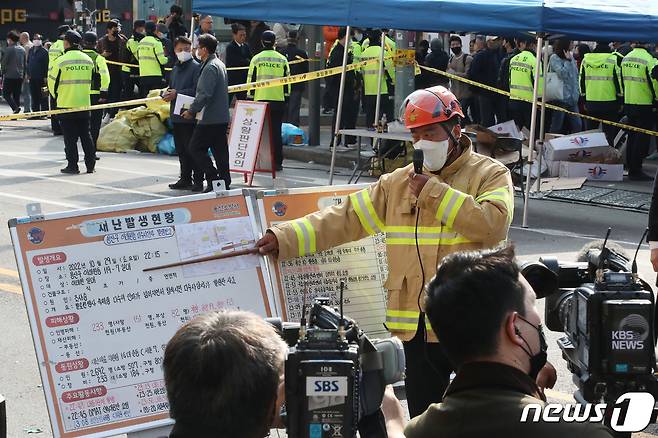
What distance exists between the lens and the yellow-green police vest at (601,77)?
57.9 feet

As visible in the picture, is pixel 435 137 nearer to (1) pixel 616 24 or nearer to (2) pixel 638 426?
(2) pixel 638 426

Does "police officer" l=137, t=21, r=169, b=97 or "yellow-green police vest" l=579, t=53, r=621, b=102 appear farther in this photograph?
"police officer" l=137, t=21, r=169, b=97

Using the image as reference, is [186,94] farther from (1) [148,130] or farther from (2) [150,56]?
(2) [150,56]

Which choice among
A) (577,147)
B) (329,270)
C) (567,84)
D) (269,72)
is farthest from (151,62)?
(329,270)

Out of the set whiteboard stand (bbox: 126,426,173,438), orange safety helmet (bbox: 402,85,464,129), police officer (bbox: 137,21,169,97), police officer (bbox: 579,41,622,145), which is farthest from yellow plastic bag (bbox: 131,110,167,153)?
orange safety helmet (bbox: 402,85,464,129)

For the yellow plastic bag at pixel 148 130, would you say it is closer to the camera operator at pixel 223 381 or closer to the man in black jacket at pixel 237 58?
the man in black jacket at pixel 237 58

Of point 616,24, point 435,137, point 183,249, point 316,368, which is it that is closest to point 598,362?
point 316,368

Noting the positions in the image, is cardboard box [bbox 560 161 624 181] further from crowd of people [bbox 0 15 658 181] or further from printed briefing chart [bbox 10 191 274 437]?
printed briefing chart [bbox 10 191 274 437]

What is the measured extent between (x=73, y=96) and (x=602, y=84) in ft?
25.8

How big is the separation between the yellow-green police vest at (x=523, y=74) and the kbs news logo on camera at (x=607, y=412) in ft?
47.6

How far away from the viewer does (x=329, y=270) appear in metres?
5.55

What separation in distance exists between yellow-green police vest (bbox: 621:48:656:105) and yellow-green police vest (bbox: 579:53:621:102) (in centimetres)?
63

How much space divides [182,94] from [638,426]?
1191 cm

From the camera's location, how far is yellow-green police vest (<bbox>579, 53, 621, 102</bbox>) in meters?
17.6
